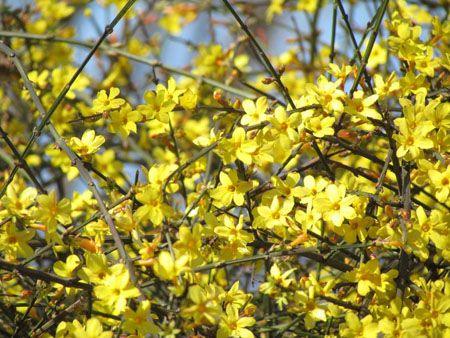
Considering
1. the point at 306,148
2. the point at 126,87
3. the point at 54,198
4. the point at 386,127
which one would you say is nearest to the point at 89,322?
the point at 54,198

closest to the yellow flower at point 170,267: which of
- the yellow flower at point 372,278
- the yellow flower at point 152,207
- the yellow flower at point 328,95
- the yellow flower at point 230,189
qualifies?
the yellow flower at point 152,207

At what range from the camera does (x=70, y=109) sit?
2.52m

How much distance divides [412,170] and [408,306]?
35cm

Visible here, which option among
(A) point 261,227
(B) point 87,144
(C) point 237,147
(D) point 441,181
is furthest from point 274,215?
(B) point 87,144

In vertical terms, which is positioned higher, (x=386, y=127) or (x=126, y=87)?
(x=126, y=87)

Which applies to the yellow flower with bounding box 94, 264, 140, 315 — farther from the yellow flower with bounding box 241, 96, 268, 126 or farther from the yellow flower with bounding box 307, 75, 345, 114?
the yellow flower with bounding box 307, 75, 345, 114

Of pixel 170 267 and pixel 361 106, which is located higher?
pixel 361 106

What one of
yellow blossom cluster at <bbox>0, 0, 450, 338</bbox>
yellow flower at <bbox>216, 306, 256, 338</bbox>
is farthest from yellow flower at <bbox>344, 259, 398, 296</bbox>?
yellow flower at <bbox>216, 306, 256, 338</bbox>

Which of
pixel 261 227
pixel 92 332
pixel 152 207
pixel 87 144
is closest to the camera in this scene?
pixel 92 332

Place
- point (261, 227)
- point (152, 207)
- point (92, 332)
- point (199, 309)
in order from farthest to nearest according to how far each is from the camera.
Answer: point (261, 227)
point (152, 207)
point (92, 332)
point (199, 309)

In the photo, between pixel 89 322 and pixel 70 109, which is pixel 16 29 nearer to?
pixel 70 109

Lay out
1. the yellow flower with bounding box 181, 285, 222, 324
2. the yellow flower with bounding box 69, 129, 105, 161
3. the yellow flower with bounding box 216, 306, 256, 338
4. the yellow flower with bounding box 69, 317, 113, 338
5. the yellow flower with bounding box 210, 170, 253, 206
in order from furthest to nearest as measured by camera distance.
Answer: the yellow flower with bounding box 69, 129, 105, 161 < the yellow flower with bounding box 210, 170, 253, 206 < the yellow flower with bounding box 216, 306, 256, 338 < the yellow flower with bounding box 69, 317, 113, 338 < the yellow flower with bounding box 181, 285, 222, 324

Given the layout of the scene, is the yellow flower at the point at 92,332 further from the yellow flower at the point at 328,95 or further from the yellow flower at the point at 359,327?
the yellow flower at the point at 328,95

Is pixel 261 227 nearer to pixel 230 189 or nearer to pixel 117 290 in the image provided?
pixel 230 189
